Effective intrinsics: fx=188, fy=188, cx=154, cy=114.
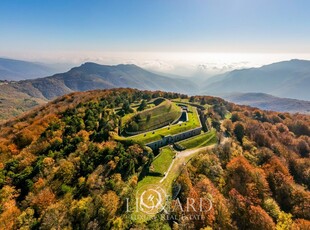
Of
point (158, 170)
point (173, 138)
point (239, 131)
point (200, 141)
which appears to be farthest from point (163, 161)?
point (239, 131)

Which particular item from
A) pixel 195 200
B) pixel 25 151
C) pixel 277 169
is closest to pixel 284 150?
pixel 277 169

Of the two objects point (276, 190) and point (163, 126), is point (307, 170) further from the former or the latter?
point (163, 126)

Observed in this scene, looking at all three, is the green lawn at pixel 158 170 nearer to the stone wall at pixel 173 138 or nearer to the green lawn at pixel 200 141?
the stone wall at pixel 173 138

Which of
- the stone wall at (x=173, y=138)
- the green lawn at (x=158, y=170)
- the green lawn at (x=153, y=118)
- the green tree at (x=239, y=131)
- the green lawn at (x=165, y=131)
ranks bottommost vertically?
the green tree at (x=239, y=131)

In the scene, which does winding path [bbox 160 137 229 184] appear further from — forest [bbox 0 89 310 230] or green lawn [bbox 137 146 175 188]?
forest [bbox 0 89 310 230]

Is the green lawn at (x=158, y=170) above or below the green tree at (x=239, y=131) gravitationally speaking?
above

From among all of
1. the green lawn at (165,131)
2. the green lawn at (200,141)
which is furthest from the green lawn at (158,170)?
the green lawn at (200,141)

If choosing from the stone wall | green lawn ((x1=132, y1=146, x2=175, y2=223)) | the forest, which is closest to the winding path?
green lawn ((x1=132, y1=146, x2=175, y2=223))
